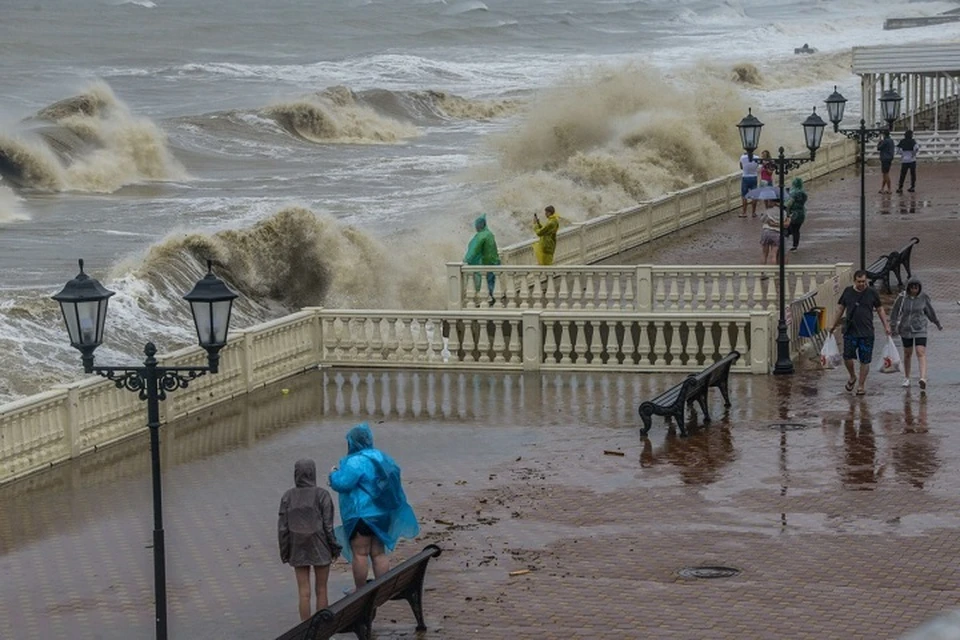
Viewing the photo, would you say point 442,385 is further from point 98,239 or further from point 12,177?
point 12,177

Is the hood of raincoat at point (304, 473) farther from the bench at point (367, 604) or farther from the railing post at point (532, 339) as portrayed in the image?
the railing post at point (532, 339)

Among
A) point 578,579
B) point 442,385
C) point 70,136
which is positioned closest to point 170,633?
point 578,579

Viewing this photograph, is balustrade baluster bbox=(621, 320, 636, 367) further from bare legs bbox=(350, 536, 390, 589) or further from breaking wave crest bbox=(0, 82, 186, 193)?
breaking wave crest bbox=(0, 82, 186, 193)

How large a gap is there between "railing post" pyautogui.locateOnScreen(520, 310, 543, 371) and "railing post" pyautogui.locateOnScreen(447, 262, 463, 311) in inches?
158

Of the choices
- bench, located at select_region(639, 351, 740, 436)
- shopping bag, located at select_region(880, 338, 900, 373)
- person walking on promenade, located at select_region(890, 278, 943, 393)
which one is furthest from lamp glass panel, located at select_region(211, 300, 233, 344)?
person walking on promenade, located at select_region(890, 278, 943, 393)

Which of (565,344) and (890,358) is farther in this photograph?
(565,344)

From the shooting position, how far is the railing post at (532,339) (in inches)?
798

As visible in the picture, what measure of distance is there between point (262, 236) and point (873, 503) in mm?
24090

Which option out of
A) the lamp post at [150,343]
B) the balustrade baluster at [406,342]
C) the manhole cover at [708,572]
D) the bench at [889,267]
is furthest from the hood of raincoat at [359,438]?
the bench at [889,267]

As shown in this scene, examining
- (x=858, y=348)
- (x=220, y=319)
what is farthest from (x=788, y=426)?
(x=220, y=319)

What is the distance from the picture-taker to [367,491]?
1099 cm

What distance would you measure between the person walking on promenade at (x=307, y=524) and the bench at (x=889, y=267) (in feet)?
47.0

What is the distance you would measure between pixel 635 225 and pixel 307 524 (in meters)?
21.0

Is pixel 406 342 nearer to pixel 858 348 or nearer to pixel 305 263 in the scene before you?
pixel 858 348
